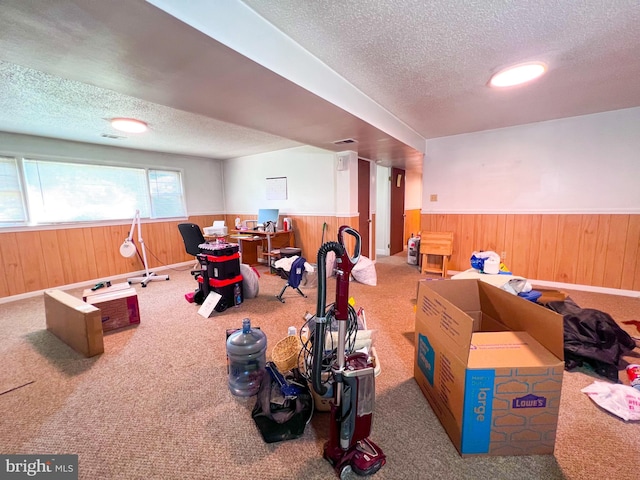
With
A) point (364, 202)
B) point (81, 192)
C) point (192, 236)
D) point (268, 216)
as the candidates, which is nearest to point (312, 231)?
point (268, 216)

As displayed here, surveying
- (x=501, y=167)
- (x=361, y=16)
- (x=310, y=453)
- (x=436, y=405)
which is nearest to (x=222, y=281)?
(x=310, y=453)

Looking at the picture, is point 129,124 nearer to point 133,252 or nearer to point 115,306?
point 133,252

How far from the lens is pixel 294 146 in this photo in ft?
16.9

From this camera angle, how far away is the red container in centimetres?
172

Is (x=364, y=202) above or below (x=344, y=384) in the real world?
above

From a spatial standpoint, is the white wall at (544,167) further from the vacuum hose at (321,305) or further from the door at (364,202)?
the vacuum hose at (321,305)

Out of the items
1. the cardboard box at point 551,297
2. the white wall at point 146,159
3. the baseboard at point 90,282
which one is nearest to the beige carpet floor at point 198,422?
the cardboard box at point 551,297

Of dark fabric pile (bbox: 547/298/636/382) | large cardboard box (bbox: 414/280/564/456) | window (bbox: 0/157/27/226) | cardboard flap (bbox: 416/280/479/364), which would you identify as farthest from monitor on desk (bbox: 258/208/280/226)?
dark fabric pile (bbox: 547/298/636/382)

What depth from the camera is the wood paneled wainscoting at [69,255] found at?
368cm

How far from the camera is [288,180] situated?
5.42 metres

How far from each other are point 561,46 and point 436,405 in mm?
2536

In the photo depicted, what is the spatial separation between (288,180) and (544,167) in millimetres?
4133

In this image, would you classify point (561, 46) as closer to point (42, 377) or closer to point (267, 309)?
point (267, 309)

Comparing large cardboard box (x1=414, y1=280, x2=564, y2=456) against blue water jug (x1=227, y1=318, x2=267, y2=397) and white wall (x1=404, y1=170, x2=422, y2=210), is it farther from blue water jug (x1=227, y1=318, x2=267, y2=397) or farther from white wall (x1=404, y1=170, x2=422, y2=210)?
white wall (x1=404, y1=170, x2=422, y2=210)
